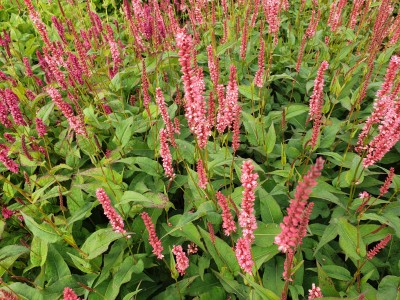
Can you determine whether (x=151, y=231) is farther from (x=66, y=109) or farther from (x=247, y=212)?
(x=66, y=109)

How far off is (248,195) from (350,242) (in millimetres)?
1100

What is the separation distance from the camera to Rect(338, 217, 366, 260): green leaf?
1.94 meters

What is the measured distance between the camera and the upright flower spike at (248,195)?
1.21 meters

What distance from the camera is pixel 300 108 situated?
298 cm

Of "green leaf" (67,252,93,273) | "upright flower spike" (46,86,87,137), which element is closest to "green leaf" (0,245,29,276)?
"green leaf" (67,252,93,273)

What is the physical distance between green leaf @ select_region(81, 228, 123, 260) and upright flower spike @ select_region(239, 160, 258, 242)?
99 cm

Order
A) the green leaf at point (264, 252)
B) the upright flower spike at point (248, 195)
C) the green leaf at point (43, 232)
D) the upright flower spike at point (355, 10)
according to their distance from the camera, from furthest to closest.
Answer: the upright flower spike at point (355, 10) < the green leaf at point (43, 232) < the green leaf at point (264, 252) < the upright flower spike at point (248, 195)

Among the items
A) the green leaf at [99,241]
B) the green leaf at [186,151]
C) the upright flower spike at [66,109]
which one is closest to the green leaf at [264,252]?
the green leaf at [99,241]

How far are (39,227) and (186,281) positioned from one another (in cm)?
105

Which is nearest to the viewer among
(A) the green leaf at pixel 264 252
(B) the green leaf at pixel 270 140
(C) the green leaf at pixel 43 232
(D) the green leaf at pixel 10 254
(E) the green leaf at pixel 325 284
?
(E) the green leaf at pixel 325 284

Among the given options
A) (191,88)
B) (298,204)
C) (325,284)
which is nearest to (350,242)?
(325,284)

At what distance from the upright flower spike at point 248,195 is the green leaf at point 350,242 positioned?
2.83 feet

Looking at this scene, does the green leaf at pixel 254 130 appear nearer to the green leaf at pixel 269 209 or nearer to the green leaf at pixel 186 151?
the green leaf at pixel 186 151

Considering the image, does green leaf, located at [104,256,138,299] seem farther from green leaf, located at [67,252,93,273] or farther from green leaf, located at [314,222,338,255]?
green leaf, located at [314,222,338,255]
